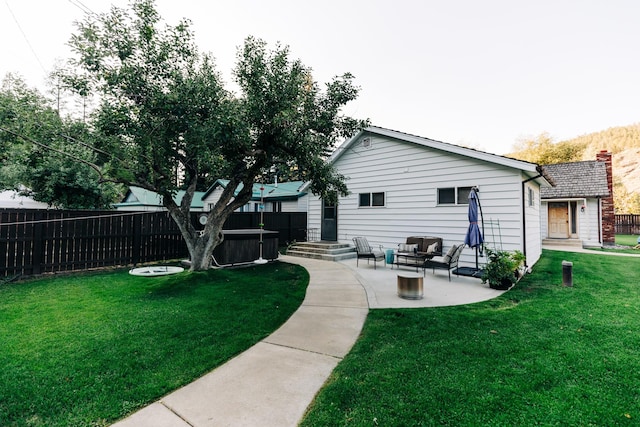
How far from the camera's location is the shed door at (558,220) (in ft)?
52.0

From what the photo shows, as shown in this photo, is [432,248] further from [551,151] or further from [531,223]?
[551,151]

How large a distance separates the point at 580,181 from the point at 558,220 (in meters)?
2.35

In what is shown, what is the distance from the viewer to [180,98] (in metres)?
5.74

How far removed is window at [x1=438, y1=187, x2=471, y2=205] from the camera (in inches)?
347

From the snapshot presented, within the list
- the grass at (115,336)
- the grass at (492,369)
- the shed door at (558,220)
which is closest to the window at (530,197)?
the grass at (492,369)

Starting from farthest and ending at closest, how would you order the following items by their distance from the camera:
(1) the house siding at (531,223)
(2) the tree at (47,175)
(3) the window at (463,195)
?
1. (2) the tree at (47,175)
2. (3) the window at (463,195)
3. (1) the house siding at (531,223)

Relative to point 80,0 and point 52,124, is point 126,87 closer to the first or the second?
point 80,0

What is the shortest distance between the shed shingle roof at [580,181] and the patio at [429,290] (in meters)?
11.9

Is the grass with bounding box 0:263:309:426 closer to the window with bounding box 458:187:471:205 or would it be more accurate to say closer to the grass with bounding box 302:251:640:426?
the grass with bounding box 302:251:640:426

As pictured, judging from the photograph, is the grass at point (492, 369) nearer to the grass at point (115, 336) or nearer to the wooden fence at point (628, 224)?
the grass at point (115, 336)

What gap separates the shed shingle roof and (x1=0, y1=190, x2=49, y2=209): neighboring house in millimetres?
24402

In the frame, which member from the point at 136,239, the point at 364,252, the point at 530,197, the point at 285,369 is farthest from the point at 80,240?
the point at 530,197

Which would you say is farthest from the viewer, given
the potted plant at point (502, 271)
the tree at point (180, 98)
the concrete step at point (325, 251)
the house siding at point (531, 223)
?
the concrete step at point (325, 251)

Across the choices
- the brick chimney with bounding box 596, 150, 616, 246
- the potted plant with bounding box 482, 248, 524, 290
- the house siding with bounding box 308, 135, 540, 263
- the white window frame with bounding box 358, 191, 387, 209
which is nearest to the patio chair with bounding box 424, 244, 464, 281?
the potted plant with bounding box 482, 248, 524, 290
